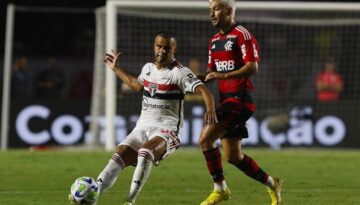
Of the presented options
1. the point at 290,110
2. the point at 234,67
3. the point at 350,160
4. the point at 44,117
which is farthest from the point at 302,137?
the point at 234,67

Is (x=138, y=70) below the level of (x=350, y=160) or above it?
above

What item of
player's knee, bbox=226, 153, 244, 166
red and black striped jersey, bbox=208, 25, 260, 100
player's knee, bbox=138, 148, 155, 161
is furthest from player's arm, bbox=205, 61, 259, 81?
player's knee, bbox=138, 148, 155, 161

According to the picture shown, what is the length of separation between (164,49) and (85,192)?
168cm

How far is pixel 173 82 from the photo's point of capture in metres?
10.1

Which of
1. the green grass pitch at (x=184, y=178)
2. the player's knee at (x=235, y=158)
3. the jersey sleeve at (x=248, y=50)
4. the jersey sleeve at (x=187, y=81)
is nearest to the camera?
the jersey sleeve at (x=187, y=81)

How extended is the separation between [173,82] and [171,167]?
5775 millimetres

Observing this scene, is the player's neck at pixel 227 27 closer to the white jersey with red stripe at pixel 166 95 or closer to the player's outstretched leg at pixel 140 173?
the white jersey with red stripe at pixel 166 95

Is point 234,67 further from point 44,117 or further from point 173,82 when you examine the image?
point 44,117

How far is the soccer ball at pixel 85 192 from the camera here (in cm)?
952

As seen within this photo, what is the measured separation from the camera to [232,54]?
419 inches

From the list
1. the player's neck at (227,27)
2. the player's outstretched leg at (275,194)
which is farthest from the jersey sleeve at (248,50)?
the player's outstretched leg at (275,194)

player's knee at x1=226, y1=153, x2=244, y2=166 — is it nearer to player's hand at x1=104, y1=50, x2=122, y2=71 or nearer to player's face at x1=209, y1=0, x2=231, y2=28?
player's face at x1=209, y1=0, x2=231, y2=28

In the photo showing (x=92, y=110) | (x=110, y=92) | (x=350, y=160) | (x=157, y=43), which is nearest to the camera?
(x=157, y=43)

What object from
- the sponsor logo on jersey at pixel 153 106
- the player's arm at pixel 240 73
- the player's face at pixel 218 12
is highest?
the player's face at pixel 218 12
